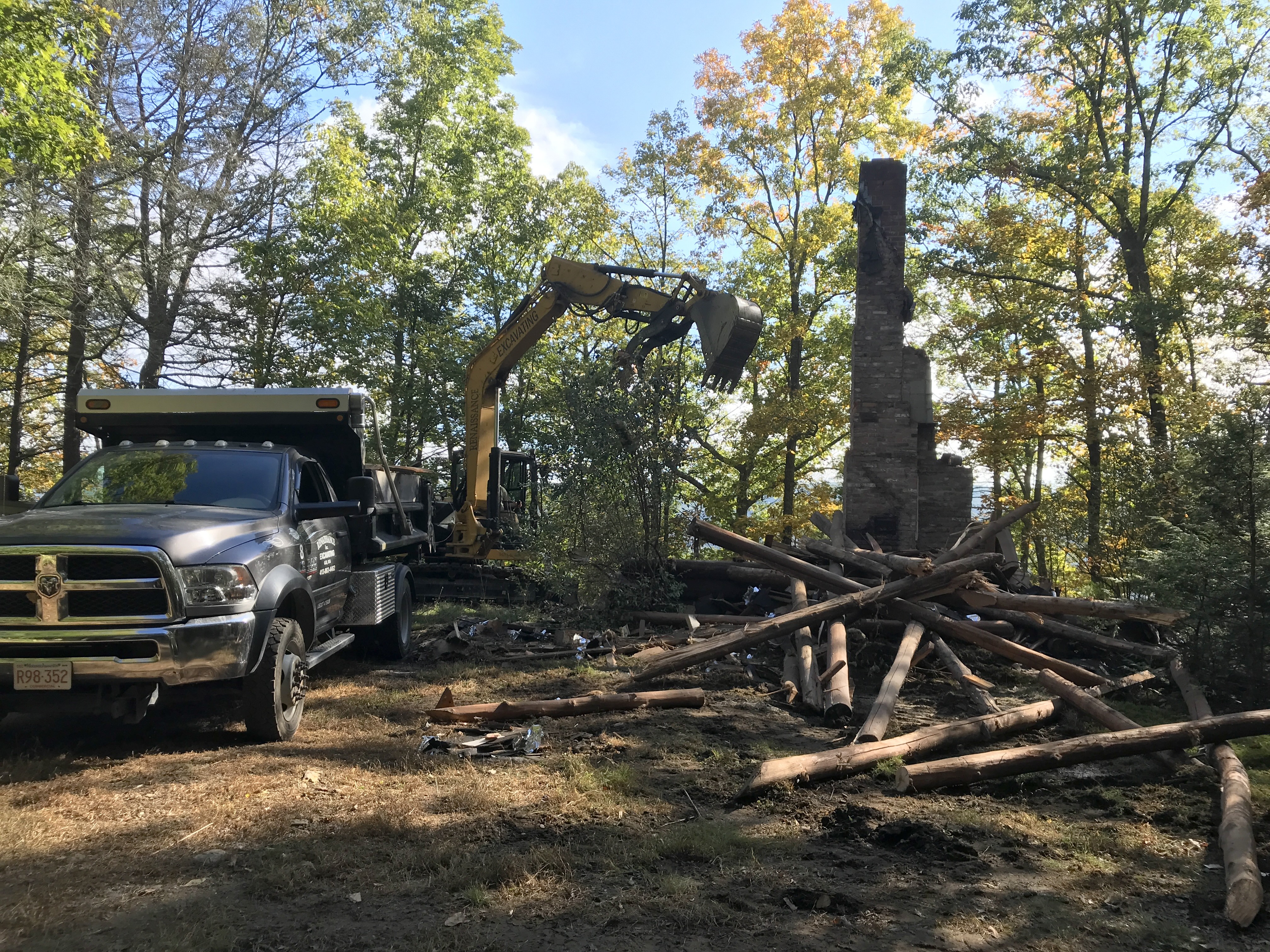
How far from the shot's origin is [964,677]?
25.7 feet

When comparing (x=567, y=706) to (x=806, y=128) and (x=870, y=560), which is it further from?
(x=806, y=128)

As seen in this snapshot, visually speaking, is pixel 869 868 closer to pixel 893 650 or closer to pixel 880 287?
pixel 893 650

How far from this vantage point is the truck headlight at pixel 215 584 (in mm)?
5281

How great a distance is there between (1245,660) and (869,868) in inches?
202

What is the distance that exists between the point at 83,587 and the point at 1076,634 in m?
8.88

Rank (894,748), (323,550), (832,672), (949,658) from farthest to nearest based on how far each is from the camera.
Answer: (949,658), (832,672), (323,550), (894,748)

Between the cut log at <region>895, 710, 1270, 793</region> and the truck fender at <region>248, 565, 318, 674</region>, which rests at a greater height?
the truck fender at <region>248, 565, 318, 674</region>

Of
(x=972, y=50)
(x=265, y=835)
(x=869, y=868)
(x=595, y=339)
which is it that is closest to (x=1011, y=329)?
(x=972, y=50)

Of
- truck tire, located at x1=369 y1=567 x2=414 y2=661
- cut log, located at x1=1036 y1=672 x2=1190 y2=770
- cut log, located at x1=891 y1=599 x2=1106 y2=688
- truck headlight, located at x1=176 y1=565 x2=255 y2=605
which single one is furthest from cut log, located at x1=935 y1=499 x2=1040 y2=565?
truck headlight, located at x1=176 y1=565 x2=255 y2=605

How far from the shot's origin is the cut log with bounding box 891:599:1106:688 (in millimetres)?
7742

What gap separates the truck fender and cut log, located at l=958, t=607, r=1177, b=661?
6.94 meters

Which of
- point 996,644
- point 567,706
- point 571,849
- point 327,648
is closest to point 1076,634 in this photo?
point 996,644

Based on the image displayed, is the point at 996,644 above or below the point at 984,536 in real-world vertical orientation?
below

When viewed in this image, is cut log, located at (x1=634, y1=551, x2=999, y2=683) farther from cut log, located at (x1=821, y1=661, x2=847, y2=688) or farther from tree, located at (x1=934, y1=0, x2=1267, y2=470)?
tree, located at (x1=934, y1=0, x2=1267, y2=470)
